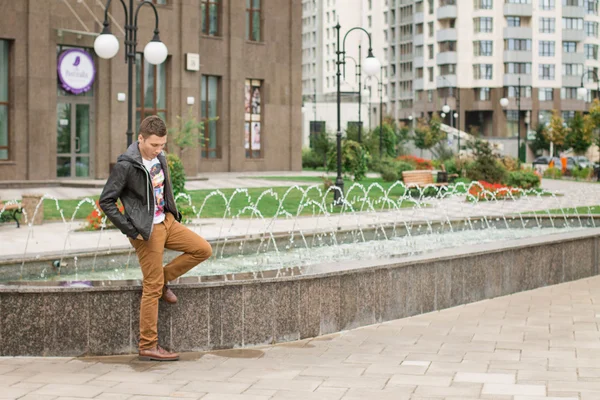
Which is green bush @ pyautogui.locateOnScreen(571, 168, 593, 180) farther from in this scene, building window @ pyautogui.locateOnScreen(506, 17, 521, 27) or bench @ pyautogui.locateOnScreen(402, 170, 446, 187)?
building window @ pyautogui.locateOnScreen(506, 17, 521, 27)

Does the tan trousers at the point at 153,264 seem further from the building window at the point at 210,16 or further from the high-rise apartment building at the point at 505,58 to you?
the high-rise apartment building at the point at 505,58

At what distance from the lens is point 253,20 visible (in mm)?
48219

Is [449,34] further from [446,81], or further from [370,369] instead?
[370,369]

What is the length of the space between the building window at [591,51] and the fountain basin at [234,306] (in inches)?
4032

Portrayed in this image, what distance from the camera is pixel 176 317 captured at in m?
8.30

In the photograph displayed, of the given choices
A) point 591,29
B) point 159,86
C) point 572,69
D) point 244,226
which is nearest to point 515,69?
point 572,69

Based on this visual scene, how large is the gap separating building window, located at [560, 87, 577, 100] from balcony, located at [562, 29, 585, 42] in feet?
16.2

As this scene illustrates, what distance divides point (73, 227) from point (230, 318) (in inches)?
463

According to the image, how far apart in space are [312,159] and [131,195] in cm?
5039

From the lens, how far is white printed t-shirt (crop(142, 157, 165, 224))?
778 centimetres

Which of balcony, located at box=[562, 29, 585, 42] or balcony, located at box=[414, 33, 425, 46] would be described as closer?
balcony, located at box=[562, 29, 585, 42]

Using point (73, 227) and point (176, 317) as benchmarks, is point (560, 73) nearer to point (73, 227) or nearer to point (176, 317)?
point (73, 227)

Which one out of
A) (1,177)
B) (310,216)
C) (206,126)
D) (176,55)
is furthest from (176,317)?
(206,126)

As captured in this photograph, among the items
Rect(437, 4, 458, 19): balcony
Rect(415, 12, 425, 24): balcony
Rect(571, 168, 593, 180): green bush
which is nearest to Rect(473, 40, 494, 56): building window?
Rect(437, 4, 458, 19): balcony
